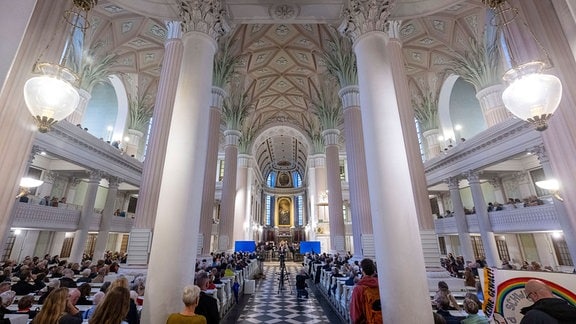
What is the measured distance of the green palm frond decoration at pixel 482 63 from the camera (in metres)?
10.8

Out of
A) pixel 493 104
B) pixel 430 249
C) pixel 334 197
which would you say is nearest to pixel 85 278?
pixel 430 249

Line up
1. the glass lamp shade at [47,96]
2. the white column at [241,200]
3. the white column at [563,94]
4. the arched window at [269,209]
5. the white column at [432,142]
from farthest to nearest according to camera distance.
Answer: the arched window at [269,209]
the white column at [241,200]
the white column at [432,142]
the white column at [563,94]
the glass lamp shade at [47,96]

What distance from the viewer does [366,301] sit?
2.68m

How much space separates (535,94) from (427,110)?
534 inches

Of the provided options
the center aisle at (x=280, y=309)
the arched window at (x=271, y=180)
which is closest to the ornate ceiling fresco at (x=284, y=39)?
→ the center aisle at (x=280, y=309)


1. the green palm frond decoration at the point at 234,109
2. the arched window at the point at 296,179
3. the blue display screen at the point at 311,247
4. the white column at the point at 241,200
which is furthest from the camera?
the arched window at the point at 296,179

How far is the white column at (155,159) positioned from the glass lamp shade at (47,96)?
294cm

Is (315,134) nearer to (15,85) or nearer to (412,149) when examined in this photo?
(412,149)

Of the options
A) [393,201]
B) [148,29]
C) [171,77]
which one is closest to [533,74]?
[393,201]

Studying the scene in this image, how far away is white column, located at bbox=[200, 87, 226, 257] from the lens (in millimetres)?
9172

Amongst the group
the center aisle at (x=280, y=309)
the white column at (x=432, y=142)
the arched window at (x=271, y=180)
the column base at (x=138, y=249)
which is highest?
the arched window at (x=271, y=180)

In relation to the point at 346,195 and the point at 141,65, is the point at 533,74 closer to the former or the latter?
the point at 141,65

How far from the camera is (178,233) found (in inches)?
124

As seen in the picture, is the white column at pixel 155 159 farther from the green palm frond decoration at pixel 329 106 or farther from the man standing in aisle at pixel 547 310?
the green palm frond decoration at pixel 329 106
